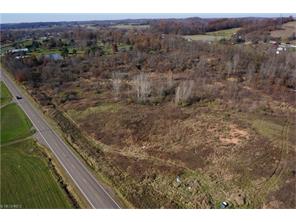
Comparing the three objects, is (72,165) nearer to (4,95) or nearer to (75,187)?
(75,187)

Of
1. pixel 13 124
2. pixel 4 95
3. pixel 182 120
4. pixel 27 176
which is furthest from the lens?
pixel 4 95

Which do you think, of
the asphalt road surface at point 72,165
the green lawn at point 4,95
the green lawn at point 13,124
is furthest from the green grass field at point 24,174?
the green lawn at point 4,95

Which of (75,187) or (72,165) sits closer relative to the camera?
(75,187)

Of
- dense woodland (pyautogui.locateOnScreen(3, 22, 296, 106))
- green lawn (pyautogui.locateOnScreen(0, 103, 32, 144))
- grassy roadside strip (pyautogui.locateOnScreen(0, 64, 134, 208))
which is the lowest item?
grassy roadside strip (pyautogui.locateOnScreen(0, 64, 134, 208))

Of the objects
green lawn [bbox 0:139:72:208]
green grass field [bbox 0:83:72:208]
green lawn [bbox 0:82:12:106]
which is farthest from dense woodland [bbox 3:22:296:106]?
green lawn [bbox 0:139:72:208]

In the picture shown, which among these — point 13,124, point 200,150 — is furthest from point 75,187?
point 13,124

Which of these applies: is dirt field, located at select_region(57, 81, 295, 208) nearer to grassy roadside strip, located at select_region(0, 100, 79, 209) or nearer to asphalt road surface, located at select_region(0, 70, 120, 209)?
asphalt road surface, located at select_region(0, 70, 120, 209)
